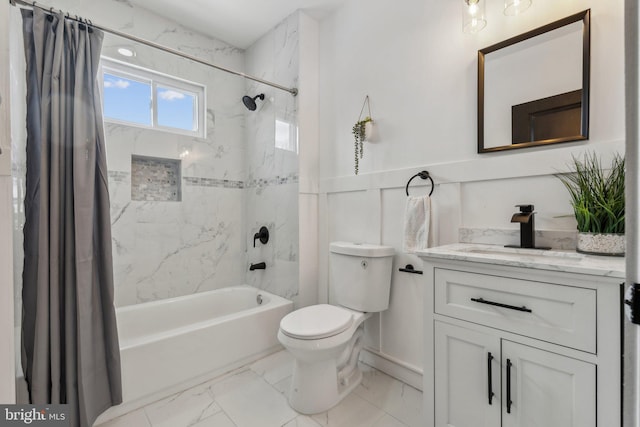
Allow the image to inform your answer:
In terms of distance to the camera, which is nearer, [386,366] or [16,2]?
[16,2]

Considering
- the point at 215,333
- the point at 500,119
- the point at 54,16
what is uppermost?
the point at 54,16

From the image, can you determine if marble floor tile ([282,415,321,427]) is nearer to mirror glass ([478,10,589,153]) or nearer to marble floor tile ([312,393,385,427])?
marble floor tile ([312,393,385,427])

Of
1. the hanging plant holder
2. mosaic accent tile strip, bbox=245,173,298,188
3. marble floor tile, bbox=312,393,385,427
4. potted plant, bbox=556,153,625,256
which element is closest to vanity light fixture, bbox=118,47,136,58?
mosaic accent tile strip, bbox=245,173,298,188

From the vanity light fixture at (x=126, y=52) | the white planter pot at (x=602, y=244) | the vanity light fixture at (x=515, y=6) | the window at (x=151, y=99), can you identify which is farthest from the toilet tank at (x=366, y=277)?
the vanity light fixture at (x=126, y=52)

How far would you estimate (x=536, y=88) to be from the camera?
1.34 metres

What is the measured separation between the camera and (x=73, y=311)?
55.1 inches

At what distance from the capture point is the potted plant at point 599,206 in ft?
3.45

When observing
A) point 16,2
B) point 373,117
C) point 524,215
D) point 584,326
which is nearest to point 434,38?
point 373,117

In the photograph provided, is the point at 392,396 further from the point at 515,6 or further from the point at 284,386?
the point at 515,6

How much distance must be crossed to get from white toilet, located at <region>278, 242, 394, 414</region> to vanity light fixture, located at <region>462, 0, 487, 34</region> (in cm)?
128

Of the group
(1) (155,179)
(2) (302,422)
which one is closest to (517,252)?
(2) (302,422)

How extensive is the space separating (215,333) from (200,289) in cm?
84

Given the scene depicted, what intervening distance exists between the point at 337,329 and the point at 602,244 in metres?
1.17

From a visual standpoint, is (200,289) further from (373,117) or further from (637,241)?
(637,241)
